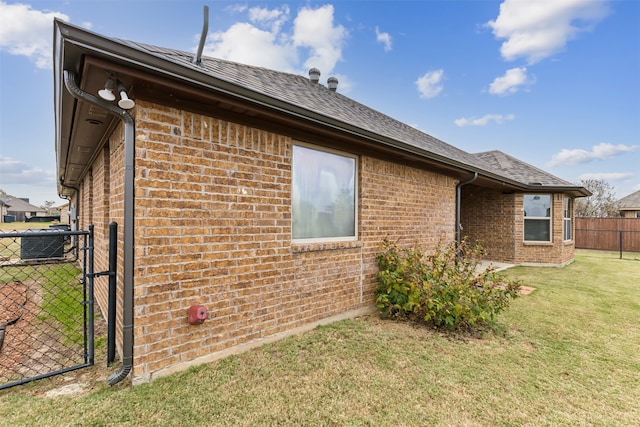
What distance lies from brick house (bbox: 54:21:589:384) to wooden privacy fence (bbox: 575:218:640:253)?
17694 mm

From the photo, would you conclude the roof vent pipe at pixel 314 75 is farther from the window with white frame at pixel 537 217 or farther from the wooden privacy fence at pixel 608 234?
the wooden privacy fence at pixel 608 234

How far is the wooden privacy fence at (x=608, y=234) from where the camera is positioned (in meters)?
15.7

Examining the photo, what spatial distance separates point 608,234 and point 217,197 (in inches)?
840

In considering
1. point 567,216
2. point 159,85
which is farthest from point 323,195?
point 567,216

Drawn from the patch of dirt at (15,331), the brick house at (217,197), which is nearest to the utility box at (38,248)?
the patch of dirt at (15,331)

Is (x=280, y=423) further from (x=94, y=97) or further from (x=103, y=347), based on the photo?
(x=94, y=97)

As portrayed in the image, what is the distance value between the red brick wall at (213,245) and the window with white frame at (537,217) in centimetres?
929

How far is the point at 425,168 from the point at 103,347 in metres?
5.89

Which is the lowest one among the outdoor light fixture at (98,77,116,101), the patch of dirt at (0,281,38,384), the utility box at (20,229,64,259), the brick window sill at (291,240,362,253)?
the patch of dirt at (0,281,38,384)

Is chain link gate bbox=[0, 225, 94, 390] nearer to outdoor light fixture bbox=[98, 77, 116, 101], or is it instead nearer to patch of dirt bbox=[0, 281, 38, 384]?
patch of dirt bbox=[0, 281, 38, 384]

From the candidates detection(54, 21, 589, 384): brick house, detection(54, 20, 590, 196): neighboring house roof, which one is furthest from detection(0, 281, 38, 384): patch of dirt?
detection(54, 20, 590, 196): neighboring house roof

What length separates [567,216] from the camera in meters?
11.5

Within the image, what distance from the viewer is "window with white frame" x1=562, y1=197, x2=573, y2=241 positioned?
10.7 m

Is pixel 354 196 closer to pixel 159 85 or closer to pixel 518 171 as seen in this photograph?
pixel 159 85
